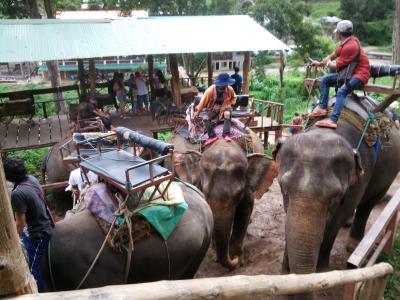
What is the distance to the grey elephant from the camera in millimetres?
3748

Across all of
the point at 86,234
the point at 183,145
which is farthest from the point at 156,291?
the point at 183,145

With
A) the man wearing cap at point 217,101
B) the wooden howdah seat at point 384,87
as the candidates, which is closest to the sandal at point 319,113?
the wooden howdah seat at point 384,87

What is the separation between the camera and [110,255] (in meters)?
3.65

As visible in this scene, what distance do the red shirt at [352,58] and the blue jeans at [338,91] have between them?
100mm

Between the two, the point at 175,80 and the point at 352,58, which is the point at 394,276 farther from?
the point at 175,80

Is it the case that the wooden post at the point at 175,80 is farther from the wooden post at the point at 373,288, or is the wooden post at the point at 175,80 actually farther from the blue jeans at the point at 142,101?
the wooden post at the point at 373,288

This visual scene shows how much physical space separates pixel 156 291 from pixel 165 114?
918cm

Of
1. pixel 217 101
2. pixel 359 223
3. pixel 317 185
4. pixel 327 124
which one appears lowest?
pixel 359 223

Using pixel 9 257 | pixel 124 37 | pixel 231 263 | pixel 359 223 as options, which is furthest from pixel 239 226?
pixel 124 37

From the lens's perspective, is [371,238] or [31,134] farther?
[31,134]

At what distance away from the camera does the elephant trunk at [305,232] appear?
3.71 metres

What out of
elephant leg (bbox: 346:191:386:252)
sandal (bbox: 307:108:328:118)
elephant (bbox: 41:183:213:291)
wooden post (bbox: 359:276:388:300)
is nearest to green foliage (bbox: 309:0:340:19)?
elephant leg (bbox: 346:191:386:252)

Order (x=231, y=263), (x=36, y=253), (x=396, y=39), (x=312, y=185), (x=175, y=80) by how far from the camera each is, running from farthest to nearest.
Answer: (x=396, y=39) → (x=175, y=80) → (x=231, y=263) → (x=312, y=185) → (x=36, y=253)

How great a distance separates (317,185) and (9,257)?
9.60ft
